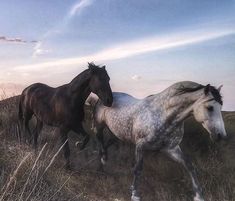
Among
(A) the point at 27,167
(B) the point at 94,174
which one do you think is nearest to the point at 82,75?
(B) the point at 94,174

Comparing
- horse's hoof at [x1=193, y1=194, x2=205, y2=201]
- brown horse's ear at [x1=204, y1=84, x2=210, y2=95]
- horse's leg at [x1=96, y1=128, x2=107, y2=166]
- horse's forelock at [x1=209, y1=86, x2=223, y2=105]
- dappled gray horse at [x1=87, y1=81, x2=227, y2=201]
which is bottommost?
horse's hoof at [x1=193, y1=194, x2=205, y2=201]

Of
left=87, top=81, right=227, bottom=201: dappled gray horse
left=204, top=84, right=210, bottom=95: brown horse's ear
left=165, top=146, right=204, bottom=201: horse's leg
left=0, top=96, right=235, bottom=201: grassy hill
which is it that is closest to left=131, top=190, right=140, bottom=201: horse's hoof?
left=87, top=81, right=227, bottom=201: dappled gray horse

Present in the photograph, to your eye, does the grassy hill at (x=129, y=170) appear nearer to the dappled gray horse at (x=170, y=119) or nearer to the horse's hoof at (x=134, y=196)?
the horse's hoof at (x=134, y=196)

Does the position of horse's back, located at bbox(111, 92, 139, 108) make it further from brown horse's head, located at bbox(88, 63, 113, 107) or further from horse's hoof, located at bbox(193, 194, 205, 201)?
horse's hoof, located at bbox(193, 194, 205, 201)

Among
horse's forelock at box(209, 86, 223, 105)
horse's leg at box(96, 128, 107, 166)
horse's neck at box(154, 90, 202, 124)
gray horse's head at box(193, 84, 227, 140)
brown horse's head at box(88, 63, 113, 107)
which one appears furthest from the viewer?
horse's leg at box(96, 128, 107, 166)

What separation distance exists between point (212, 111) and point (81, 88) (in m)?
3.35

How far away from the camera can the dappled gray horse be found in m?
8.08

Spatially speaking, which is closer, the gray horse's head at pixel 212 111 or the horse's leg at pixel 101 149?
the gray horse's head at pixel 212 111

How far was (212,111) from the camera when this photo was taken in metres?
8.05

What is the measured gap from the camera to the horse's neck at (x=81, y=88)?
33.7ft

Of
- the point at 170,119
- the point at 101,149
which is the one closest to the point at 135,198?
the point at 170,119

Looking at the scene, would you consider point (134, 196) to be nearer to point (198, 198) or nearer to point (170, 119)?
point (198, 198)

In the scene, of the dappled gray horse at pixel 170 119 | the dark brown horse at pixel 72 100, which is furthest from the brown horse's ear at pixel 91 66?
the dappled gray horse at pixel 170 119

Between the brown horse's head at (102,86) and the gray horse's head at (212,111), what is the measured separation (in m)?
2.41
